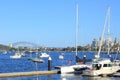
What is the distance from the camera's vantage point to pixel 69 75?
61.2 m

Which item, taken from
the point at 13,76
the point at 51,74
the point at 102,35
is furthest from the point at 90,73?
the point at 102,35

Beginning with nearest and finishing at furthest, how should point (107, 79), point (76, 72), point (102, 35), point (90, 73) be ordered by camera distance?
point (107, 79)
point (90, 73)
point (76, 72)
point (102, 35)

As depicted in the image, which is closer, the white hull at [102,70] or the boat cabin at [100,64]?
the white hull at [102,70]

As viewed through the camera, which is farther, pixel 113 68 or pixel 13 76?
pixel 113 68

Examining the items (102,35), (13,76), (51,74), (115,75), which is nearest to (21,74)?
(13,76)

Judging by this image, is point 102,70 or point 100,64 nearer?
point 102,70

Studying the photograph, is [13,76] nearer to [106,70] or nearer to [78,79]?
[78,79]

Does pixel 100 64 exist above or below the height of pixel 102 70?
above

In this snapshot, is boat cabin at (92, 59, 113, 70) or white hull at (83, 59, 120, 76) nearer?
white hull at (83, 59, 120, 76)

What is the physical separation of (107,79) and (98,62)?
543cm

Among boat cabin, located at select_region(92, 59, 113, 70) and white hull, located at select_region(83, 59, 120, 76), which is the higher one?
boat cabin, located at select_region(92, 59, 113, 70)

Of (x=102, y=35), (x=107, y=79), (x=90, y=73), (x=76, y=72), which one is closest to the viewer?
(x=107, y=79)

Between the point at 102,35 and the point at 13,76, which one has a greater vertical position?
the point at 102,35

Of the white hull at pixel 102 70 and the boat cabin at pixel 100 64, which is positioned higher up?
the boat cabin at pixel 100 64
